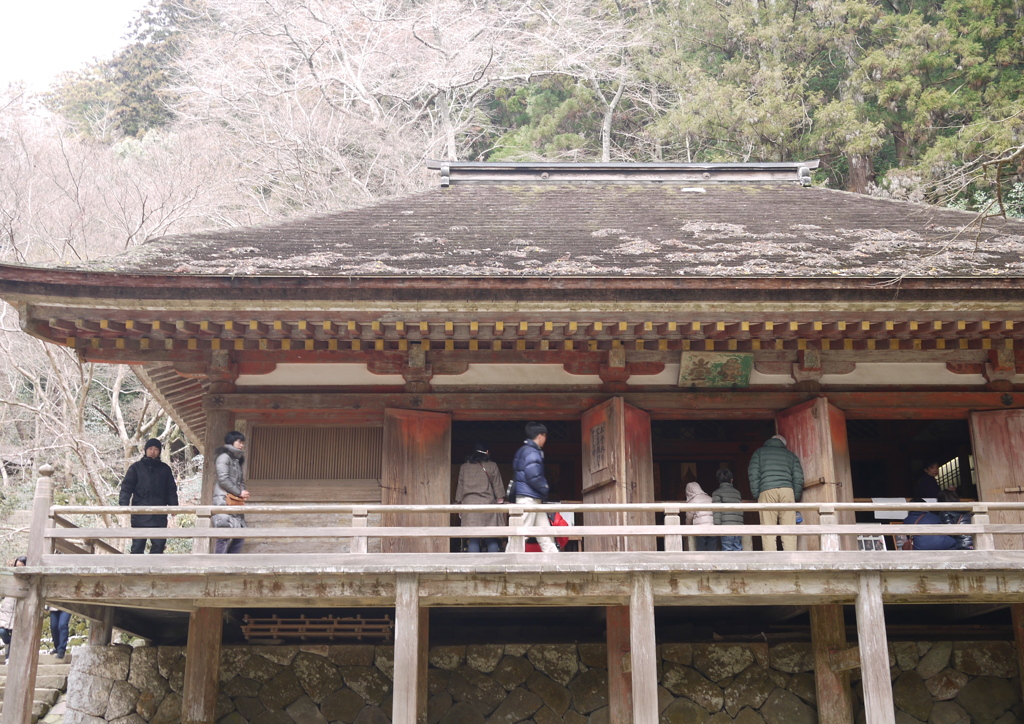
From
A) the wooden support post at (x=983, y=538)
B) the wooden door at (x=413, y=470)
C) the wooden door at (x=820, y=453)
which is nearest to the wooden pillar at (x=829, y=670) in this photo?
the wooden door at (x=820, y=453)

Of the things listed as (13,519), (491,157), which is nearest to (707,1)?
(491,157)

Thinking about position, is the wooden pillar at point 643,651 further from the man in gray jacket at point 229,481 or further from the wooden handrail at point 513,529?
the man in gray jacket at point 229,481

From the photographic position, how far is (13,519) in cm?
2181

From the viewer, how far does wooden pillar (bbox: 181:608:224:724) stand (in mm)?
10125

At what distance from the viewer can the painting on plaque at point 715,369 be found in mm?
10234

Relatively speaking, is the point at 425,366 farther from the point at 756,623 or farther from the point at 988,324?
the point at 988,324

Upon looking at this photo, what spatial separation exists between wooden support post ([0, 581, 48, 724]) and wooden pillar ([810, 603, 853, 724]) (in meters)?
7.67

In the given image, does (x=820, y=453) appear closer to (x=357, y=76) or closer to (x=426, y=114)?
(x=357, y=76)

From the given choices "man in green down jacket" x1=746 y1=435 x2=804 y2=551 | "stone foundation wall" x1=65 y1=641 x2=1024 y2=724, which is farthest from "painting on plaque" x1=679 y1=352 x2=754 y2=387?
"stone foundation wall" x1=65 y1=641 x2=1024 y2=724

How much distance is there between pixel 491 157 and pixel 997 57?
1424 centimetres

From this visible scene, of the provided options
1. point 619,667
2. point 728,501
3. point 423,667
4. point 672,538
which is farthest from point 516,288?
point 423,667

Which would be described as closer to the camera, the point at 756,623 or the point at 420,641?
the point at 420,641

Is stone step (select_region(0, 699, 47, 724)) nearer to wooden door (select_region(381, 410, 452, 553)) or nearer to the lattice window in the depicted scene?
the lattice window

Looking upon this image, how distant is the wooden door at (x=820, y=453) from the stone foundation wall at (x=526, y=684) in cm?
189
